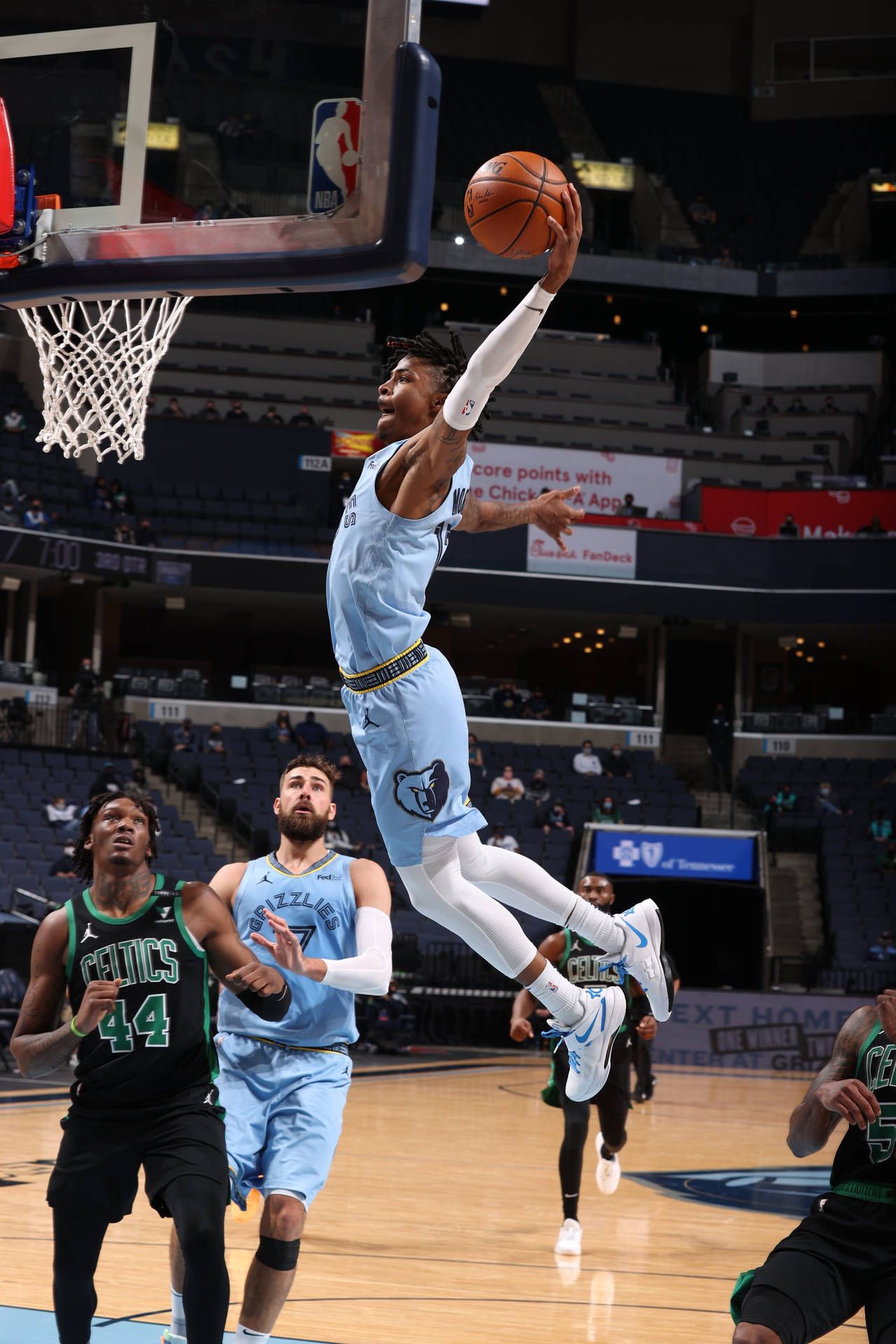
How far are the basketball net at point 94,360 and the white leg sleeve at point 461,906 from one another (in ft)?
11.0

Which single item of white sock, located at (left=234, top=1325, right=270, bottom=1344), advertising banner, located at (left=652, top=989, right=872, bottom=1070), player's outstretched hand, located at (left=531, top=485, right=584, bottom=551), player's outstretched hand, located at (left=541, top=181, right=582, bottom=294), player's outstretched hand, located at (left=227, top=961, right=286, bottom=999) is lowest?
advertising banner, located at (left=652, top=989, right=872, bottom=1070)

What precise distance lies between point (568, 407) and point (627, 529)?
201 inches

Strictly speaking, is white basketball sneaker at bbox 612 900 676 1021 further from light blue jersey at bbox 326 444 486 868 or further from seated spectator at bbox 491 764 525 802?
seated spectator at bbox 491 764 525 802

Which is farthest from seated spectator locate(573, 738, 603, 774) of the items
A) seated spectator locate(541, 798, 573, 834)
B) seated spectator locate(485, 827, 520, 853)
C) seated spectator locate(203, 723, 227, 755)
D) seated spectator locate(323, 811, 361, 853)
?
seated spectator locate(203, 723, 227, 755)

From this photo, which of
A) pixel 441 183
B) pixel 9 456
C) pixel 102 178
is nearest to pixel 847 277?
pixel 441 183

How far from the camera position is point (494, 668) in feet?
120

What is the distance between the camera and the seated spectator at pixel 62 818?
21156mm

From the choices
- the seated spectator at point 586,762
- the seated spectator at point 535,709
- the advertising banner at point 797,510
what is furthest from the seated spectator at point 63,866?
the advertising banner at point 797,510

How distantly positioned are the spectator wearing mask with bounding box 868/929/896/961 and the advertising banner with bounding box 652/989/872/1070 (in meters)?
2.29

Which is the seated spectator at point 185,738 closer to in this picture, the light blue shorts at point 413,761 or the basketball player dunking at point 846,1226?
the light blue shorts at point 413,761

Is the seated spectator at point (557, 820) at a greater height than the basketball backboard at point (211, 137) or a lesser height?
lesser

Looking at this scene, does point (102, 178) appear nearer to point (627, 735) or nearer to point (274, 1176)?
point (274, 1176)

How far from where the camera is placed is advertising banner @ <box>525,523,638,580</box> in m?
30.7

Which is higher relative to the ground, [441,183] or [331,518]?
[441,183]
